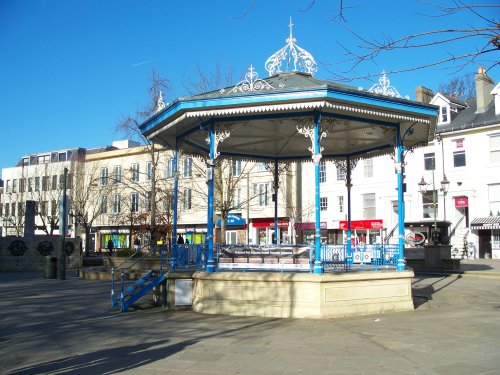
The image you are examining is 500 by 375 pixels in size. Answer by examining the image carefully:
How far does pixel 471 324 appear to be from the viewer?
10.2 m

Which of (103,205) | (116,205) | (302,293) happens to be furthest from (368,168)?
(302,293)

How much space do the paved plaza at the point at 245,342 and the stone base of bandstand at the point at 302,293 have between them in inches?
13.6

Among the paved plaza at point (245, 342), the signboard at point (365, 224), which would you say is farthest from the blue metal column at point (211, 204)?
the signboard at point (365, 224)

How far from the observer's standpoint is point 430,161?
127 feet

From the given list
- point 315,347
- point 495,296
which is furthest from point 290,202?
point 315,347

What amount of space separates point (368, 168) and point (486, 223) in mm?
10472

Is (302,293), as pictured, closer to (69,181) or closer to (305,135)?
(305,135)

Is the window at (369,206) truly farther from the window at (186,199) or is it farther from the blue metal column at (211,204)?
the blue metal column at (211,204)

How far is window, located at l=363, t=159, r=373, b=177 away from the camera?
41438 mm

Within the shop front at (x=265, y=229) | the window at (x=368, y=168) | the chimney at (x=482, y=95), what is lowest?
the shop front at (x=265, y=229)

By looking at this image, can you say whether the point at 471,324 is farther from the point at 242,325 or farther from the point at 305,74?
the point at 305,74

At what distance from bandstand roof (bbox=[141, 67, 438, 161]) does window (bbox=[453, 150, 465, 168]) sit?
23.4 m

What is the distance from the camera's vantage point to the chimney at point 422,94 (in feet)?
133

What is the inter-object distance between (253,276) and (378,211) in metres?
31.0
